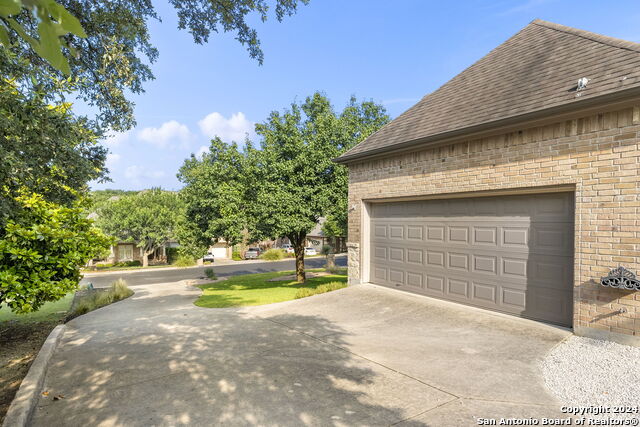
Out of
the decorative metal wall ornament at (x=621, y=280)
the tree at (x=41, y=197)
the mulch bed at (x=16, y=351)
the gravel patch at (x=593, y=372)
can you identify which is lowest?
the mulch bed at (x=16, y=351)

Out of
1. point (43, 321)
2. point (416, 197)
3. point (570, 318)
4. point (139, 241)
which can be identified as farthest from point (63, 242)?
point (139, 241)

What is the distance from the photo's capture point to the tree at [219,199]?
18672 mm

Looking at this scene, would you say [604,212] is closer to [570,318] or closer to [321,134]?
[570,318]

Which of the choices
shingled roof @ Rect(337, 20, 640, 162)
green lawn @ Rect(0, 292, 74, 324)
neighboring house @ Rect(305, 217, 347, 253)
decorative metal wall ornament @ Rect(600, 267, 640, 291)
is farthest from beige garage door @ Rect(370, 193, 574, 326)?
neighboring house @ Rect(305, 217, 347, 253)

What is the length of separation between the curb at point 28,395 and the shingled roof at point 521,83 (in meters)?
9.18

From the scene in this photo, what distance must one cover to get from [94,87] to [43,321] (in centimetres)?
697

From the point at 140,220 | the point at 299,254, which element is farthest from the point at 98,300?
the point at 140,220

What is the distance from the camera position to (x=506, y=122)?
7453 millimetres

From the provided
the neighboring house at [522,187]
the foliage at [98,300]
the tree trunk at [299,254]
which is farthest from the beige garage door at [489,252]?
the foliage at [98,300]

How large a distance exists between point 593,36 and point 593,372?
7794 mm

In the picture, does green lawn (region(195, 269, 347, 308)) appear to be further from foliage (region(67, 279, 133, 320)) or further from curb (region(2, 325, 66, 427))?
curb (region(2, 325, 66, 427))

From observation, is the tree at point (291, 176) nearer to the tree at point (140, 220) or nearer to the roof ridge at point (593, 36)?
the roof ridge at point (593, 36)

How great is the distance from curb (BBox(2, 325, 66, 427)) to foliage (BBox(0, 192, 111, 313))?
116 cm

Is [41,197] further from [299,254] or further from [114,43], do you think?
[299,254]
